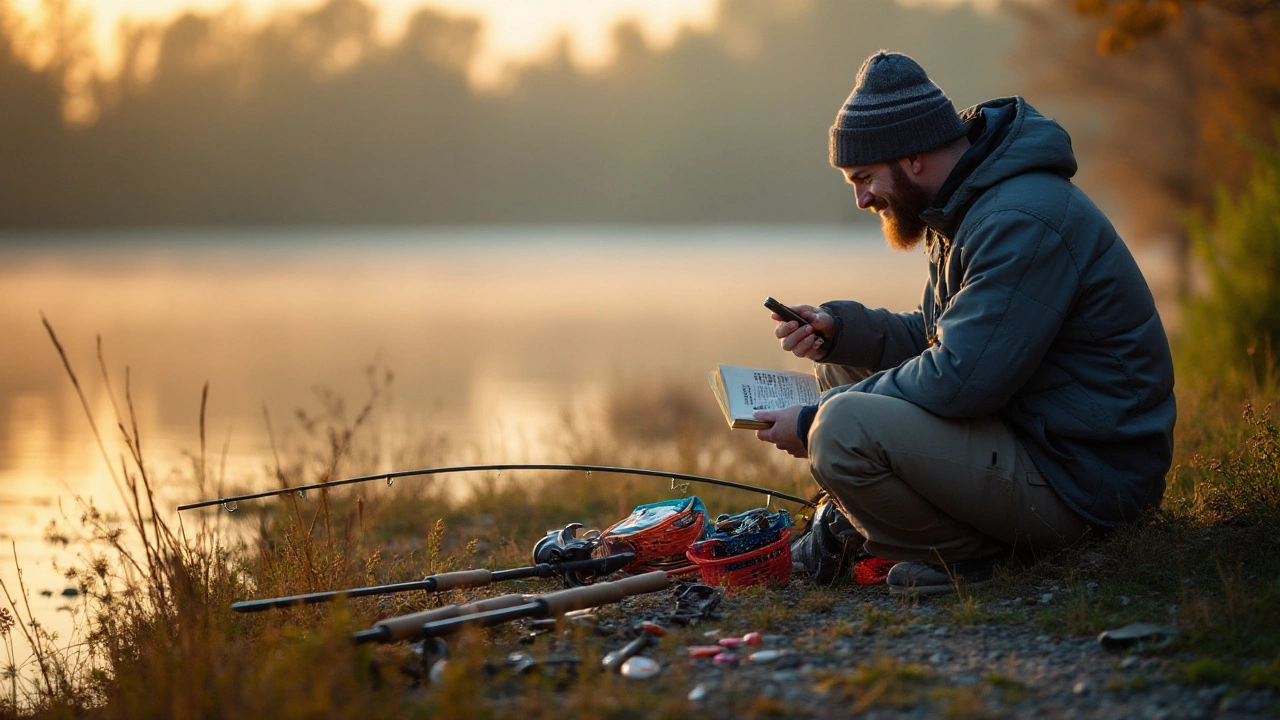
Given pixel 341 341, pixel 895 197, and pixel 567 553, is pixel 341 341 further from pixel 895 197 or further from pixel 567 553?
pixel 895 197

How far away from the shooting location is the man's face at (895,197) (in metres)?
3.76

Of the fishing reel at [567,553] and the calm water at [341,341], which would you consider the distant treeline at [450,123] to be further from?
the fishing reel at [567,553]

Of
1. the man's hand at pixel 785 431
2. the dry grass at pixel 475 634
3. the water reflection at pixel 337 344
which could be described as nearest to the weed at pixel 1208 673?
the dry grass at pixel 475 634

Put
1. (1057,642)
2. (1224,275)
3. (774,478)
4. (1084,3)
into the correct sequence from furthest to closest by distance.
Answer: (1084,3) → (1224,275) → (774,478) → (1057,642)

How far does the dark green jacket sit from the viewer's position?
10.9 feet

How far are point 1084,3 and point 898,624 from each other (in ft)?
23.9

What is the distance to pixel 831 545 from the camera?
402 cm

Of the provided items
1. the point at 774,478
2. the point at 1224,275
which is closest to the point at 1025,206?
the point at 774,478

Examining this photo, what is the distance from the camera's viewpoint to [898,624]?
11.3ft

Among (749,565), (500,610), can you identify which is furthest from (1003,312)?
(500,610)

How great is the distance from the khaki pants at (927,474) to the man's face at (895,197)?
636 mm

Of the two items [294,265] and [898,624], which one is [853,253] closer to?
[294,265]

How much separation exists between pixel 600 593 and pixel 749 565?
24.1 inches

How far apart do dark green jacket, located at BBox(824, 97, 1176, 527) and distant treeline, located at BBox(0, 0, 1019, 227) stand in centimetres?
7802
